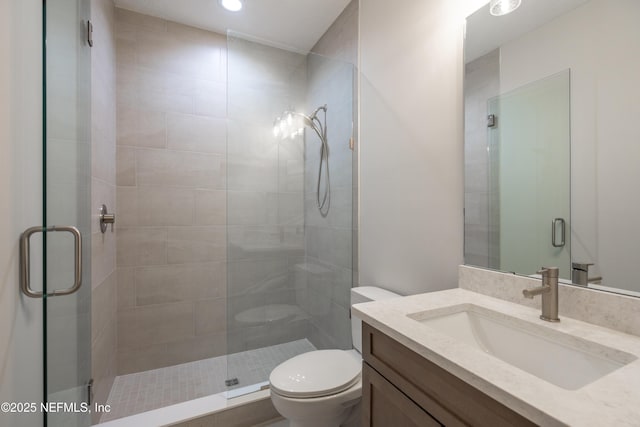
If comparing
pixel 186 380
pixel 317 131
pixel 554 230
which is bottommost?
pixel 186 380

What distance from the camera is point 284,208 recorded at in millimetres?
1914

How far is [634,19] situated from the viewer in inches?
30.5

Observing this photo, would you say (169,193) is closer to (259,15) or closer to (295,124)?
(295,124)

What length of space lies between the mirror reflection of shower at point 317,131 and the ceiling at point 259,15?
0.44m

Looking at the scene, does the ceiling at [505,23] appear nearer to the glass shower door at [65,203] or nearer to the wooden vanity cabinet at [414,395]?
the wooden vanity cabinet at [414,395]

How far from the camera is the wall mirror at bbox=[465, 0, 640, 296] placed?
0.80 metres

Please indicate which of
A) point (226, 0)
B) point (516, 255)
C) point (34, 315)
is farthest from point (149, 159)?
point (516, 255)

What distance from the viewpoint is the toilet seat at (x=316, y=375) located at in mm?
1279

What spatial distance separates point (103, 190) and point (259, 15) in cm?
164

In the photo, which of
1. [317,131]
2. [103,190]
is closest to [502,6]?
[317,131]

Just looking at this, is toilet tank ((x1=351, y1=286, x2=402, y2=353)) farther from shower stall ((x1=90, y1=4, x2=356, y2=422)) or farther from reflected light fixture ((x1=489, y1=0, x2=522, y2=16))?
reflected light fixture ((x1=489, y1=0, x2=522, y2=16))

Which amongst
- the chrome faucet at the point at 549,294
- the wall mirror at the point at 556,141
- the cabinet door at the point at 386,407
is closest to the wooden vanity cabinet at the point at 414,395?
the cabinet door at the point at 386,407

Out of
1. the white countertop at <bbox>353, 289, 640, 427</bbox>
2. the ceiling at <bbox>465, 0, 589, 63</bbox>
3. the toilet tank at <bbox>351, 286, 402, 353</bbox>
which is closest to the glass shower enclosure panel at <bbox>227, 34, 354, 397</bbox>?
the toilet tank at <bbox>351, 286, 402, 353</bbox>

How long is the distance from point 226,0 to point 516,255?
2319mm
